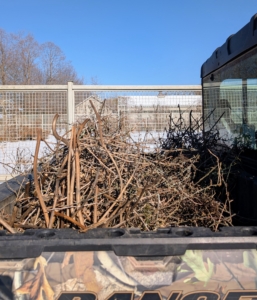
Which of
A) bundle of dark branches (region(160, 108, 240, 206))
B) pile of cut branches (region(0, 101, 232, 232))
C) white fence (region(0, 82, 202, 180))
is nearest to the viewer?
pile of cut branches (region(0, 101, 232, 232))

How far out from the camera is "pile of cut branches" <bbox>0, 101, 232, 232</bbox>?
1.99 m

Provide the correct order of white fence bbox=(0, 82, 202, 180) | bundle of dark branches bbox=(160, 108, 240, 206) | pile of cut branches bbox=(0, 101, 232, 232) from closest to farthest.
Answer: pile of cut branches bbox=(0, 101, 232, 232), bundle of dark branches bbox=(160, 108, 240, 206), white fence bbox=(0, 82, 202, 180)

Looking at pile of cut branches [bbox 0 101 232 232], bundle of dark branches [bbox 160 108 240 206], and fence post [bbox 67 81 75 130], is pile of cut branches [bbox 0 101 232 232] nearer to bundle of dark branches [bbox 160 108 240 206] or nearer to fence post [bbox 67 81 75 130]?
bundle of dark branches [bbox 160 108 240 206]

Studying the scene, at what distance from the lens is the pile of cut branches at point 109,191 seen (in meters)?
1.99

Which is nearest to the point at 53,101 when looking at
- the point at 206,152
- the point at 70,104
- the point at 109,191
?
the point at 70,104

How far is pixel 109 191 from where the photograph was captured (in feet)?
6.81

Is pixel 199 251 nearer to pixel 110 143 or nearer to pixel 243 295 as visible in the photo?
pixel 243 295

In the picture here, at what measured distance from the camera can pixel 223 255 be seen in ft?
4.43

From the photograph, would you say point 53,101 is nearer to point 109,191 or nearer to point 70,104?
point 70,104

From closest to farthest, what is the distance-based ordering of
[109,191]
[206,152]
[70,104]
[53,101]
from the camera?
[109,191] < [206,152] < [70,104] < [53,101]

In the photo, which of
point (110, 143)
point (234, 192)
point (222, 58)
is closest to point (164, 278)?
point (110, 143)

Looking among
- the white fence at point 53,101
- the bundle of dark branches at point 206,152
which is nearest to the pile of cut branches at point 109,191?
the bundle of dark branches at point 206,152

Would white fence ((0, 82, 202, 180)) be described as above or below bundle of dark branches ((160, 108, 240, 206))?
above

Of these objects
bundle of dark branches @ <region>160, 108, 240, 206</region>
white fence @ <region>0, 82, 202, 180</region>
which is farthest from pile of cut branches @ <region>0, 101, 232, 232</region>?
white fence @ <region>0, 82, 202, 180</region>
